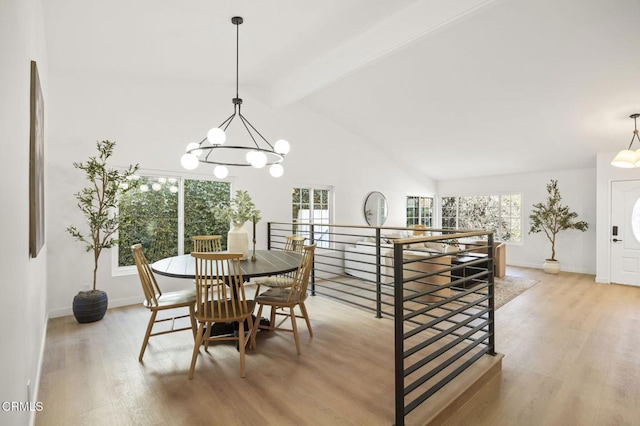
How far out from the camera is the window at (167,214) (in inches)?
175

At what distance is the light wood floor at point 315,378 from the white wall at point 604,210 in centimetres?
265

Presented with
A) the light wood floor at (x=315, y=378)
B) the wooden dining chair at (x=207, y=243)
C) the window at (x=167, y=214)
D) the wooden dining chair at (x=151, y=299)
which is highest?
the window at (x=167, y=214)

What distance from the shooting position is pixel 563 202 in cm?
712

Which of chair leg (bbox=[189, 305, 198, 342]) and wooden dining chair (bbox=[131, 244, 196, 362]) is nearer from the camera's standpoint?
wooden dining chair (bbox=[131, 244, 196, 362])

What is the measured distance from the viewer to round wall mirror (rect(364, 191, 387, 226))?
7227 mm

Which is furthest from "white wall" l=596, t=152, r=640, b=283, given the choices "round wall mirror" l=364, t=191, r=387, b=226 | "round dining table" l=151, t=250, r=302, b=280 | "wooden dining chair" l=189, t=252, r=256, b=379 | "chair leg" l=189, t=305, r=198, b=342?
"chair leg" l=189, t=305, r=198, b=342

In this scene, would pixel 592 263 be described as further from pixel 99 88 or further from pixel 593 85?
pixel 99 88

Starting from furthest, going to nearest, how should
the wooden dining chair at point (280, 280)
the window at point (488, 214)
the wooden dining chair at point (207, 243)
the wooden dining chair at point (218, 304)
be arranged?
the window at point (488, 214)
the wooden dining chair at point (207, 243)
the wooden dining chair at point (280, 280)
the wooden dining chair at point (218, 304)

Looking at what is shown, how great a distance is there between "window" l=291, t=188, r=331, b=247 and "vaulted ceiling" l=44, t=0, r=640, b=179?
5.26ft

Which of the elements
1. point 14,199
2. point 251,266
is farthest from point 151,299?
point 14,199

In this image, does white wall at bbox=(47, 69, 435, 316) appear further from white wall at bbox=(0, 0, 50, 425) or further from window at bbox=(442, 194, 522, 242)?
window at bbox=(442, 194, 522, 242)

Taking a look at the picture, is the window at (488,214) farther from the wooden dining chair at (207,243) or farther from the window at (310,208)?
the wooden dining chair at (207,243)

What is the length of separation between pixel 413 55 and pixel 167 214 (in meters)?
3.93

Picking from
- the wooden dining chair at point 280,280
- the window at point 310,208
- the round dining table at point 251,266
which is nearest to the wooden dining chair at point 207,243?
the round dining table at point 251,266
